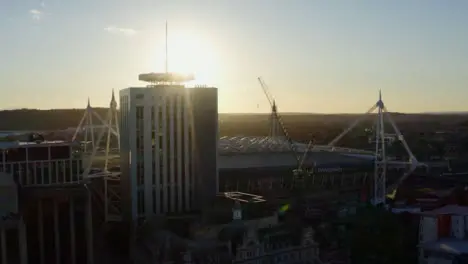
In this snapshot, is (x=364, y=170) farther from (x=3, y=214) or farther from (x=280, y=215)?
(x=3, y=214)

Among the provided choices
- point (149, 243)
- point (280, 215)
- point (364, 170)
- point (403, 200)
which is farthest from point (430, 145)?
point (149, 243)

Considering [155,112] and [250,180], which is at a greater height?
[155,112]

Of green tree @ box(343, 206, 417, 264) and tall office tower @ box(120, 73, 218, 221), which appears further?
tall office tower @ box(120, 73, 218, 221)

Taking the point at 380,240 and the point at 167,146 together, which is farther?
the point at 167,146

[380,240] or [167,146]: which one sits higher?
[167,146]

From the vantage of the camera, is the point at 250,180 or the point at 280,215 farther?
the point at 250,180

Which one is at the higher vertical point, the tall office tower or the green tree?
the tall office tower

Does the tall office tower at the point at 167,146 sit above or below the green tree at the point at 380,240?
above

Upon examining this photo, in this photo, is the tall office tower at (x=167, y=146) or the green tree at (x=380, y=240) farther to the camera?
the tall office tower at (x=167, y=146)
